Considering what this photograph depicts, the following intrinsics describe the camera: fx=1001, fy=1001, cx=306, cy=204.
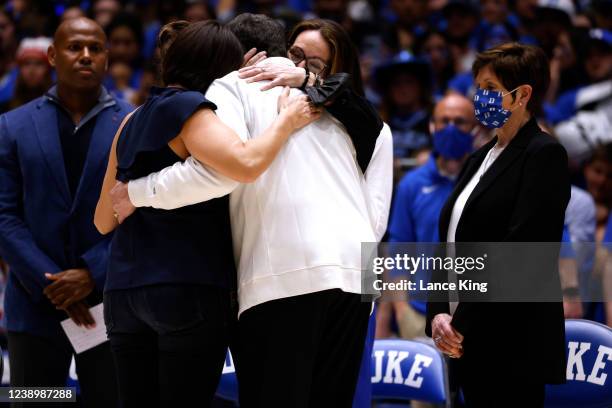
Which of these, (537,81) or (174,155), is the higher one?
(537,81)

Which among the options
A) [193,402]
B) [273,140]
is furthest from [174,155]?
[193,402]

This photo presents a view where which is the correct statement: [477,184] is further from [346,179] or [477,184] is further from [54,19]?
[54,19]

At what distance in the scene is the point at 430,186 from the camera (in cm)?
581

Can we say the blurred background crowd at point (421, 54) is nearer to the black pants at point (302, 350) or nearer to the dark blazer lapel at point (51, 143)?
the dark blazer lapel at point (51, 143)

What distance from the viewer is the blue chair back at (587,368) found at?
4.05 metres

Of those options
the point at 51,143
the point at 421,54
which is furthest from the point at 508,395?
the point at 421,54

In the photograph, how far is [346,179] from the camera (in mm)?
3160

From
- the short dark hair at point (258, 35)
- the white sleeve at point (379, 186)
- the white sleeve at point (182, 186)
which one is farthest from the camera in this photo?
the white sleeve at point (379, 186)

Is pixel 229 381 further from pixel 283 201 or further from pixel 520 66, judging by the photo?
pixel 520 66

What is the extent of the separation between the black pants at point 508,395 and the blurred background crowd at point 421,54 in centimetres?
258

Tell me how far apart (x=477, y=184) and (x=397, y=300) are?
7.22 ft

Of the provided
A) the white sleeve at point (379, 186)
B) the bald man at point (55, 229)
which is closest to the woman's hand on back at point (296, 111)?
the white sleeve at point (379, 186)

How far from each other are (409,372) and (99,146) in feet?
5.34

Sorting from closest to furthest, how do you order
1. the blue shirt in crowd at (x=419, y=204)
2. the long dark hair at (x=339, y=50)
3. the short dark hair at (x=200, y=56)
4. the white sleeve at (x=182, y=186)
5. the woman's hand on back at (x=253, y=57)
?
1. the white sleeve at (x=182, y=186)
2. the short dark hair at (x=200, y=56)
3. the woman's hand on back at (x=253, y=57)
4. the long dark hair at (x=339, y=50)
5. the blue shirt in crowd at (x=419, y=204)
